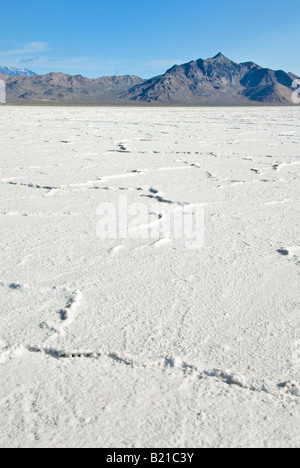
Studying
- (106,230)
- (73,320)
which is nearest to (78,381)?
(73,320)

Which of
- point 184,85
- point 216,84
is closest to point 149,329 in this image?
point 184,85

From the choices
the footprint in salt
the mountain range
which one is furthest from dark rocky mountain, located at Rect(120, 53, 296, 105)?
the footprint in salt

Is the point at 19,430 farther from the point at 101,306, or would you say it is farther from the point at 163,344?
the point at 101,306

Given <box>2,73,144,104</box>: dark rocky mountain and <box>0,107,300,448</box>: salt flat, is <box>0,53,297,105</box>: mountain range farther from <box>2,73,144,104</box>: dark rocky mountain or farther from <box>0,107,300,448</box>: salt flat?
<box>0,107,300,448</box>: salt flat

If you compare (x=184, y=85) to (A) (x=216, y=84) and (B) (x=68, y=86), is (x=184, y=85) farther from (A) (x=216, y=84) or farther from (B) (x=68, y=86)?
(B) (x=68, y=86)

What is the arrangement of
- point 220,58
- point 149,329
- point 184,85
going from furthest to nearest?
point 220,58 < point 184,85 < point 149,329

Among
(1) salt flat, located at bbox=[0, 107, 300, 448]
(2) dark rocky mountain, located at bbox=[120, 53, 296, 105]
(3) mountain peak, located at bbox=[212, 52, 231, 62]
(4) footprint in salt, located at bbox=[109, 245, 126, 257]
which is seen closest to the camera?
(1) salt flat, located at bbox=[0, 107, 300, 448]

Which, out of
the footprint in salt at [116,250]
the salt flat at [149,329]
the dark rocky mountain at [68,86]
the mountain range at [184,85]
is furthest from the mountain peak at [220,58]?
the footprint in salt at [116,250]
